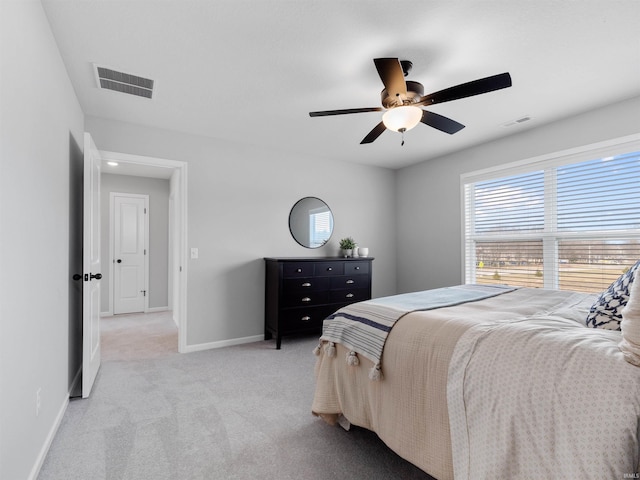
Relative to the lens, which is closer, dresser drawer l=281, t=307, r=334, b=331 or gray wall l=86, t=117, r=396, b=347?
gray wall l=86, t=117, r=396, b=347

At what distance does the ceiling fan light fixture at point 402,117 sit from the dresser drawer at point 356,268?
2.12 meters

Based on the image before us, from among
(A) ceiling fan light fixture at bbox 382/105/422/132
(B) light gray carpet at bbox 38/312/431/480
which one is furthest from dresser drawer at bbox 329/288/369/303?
(A) ceiling fan light fixture at bbox 382/105/422/132

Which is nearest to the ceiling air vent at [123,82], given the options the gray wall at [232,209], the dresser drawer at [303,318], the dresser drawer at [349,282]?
the gray wall at [232,209]

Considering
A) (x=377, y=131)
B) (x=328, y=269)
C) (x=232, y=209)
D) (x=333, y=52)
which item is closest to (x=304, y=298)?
(x=328, y=269)

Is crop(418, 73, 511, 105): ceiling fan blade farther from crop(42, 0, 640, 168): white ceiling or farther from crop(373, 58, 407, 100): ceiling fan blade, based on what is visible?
crop(42, 0, 640, 168): white ceiling

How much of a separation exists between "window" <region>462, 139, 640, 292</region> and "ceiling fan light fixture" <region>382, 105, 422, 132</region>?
81.3 inches

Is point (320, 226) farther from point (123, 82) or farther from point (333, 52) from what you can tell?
point (123, 82)

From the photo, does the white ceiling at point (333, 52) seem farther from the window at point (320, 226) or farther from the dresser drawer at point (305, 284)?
the dresser drawer at point (305, 284)

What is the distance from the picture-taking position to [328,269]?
3910 millimetres

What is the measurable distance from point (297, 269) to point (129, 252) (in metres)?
3.60

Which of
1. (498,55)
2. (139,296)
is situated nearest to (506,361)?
(498,55)

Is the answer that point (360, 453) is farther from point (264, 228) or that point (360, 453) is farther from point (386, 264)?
point (386, 264)

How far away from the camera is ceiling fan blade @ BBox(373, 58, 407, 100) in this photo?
1784 mm

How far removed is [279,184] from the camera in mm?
4188
